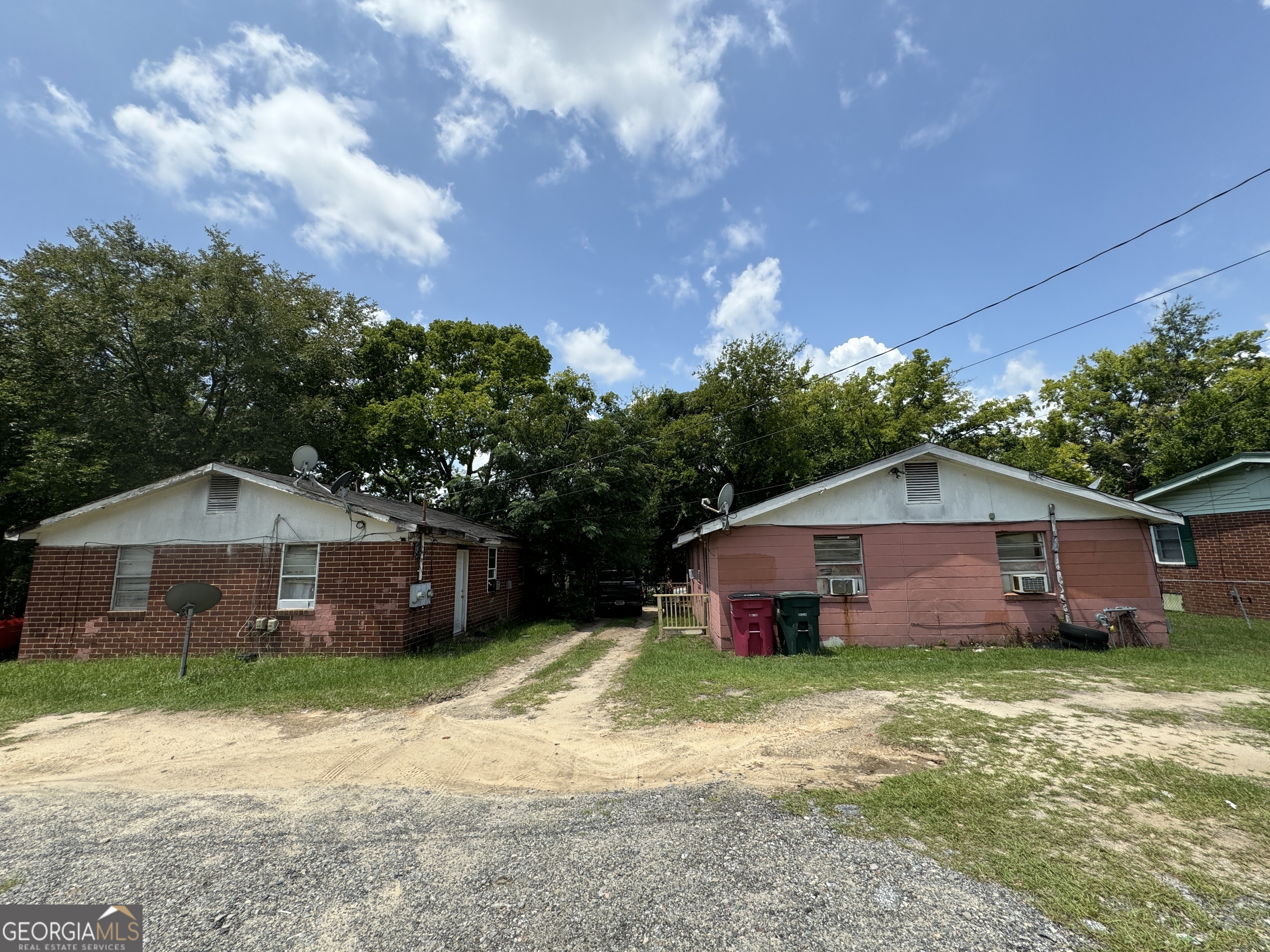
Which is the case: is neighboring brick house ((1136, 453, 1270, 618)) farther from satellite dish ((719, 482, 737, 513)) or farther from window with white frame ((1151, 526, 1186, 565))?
satellite dish ((719, 482, 737, 513))

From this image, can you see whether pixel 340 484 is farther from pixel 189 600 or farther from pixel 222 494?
pixel 189 600

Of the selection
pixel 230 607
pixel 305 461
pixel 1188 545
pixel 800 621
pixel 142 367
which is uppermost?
pixel 142 367

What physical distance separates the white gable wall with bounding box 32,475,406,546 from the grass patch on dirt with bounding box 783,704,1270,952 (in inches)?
402

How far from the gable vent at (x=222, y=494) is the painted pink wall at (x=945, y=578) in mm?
10573

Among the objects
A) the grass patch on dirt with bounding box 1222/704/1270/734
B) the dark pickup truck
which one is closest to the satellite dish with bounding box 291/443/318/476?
the dark pickup truck

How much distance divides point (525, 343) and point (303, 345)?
30.8ft

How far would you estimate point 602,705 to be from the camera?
24.4ft

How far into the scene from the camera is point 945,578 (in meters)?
11.1

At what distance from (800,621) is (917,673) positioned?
2200 millimetres

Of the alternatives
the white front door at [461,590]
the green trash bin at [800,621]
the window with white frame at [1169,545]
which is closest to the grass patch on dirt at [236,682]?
the white front door at [461,590]

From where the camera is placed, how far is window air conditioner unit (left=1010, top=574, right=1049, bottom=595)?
10922 mm

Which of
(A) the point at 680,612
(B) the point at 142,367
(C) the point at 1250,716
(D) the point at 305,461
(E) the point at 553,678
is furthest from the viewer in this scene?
(B) the point at 142,367

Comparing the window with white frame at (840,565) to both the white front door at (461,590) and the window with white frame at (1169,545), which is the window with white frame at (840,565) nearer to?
the white front door at (461,590)

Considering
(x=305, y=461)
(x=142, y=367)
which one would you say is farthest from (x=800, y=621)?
(x=142, y=367)
